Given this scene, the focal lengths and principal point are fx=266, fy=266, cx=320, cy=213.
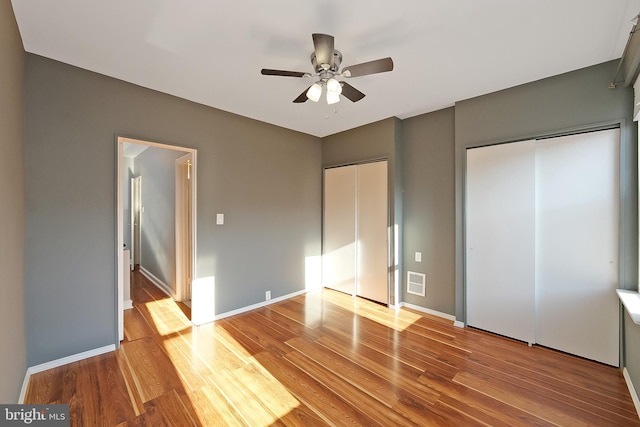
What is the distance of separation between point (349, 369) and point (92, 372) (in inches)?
82.9

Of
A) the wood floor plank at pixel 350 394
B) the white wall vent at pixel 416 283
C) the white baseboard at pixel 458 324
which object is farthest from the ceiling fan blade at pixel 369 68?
the white baseboard at pixel 458 324

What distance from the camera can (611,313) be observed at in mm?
2219

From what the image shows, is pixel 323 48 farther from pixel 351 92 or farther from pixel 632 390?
pixel 632 390

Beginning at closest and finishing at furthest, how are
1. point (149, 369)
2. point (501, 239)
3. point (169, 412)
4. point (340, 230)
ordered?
point (169, 412)
point (149, 369)
point (501, 239)
point (340, 230)

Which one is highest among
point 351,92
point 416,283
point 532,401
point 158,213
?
point 351,92

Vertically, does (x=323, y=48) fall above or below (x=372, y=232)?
above

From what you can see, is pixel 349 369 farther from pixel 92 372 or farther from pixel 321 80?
pixel 321 80

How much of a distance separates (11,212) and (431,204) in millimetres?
3811

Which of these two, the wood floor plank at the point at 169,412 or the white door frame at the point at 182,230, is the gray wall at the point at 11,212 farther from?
the white door frame at the point at 182,230

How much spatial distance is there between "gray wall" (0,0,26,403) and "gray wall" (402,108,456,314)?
367cm

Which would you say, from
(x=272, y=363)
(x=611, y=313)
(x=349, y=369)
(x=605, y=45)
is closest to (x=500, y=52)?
(x=605, y=45)

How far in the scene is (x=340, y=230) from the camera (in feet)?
13.9

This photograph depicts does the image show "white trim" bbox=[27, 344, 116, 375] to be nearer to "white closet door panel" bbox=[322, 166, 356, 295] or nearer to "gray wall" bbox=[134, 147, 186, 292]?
"gray wall" bbox=[134, 147, 186, 292]

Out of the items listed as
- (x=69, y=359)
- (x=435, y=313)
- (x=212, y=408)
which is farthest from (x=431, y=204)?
(x=69, y=359)
